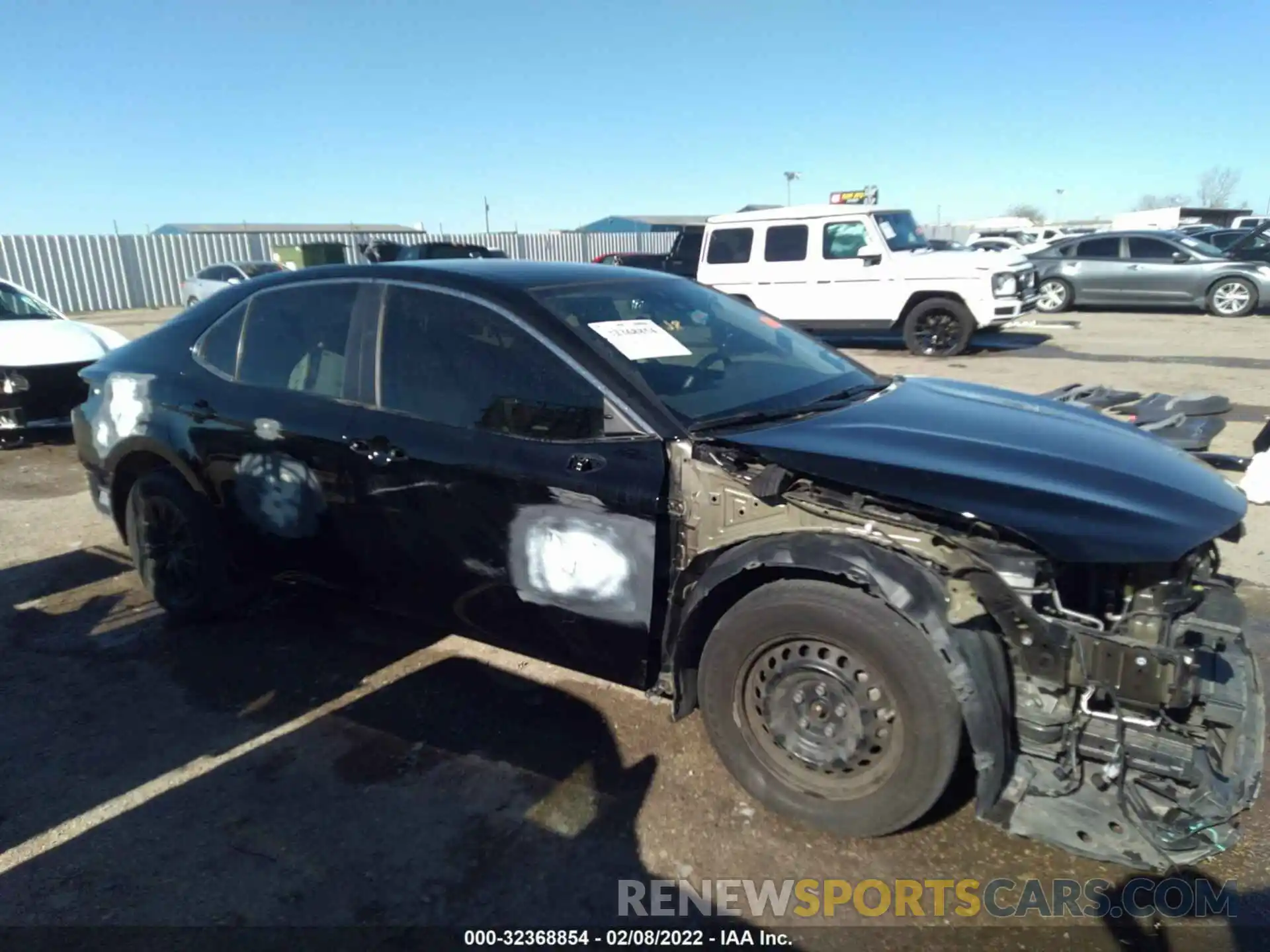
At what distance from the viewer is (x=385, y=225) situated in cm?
4788

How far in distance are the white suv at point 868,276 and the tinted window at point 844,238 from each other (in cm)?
1

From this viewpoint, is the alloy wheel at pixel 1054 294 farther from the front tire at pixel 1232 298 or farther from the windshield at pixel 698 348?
the windshield at pixel 698 348

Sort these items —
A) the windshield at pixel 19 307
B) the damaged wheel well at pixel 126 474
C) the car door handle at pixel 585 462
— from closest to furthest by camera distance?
1. the car door handle at pixel 585 462
2. the damaged wheel well at pixel 126 474
3. the windshield at pixel 19 307

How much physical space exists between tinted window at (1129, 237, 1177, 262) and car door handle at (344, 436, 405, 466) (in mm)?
17143

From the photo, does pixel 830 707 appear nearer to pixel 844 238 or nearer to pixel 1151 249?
pixel 844 238

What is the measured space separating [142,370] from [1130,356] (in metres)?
11.7

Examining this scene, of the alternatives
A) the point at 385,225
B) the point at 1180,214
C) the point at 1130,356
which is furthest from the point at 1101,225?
the point at 1130,356

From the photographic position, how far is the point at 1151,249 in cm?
1605

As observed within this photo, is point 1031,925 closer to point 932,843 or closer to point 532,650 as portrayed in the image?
point 932,843

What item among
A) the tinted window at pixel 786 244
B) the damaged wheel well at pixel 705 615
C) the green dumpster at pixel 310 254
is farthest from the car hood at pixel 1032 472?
the green dumpster at pixel 310 254

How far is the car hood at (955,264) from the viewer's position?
11.4 meters

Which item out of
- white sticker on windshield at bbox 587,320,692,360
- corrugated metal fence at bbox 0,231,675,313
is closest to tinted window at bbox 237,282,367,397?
white sticker on windshield at bbox 587,320,692,360

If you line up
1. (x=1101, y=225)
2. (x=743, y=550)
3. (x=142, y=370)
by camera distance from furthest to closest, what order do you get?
1. (x=1101, y=225)
2. (x=142, y=370)
3. (x=743, y=550)

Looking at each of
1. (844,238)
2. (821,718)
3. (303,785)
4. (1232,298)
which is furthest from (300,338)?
(1232,298)
